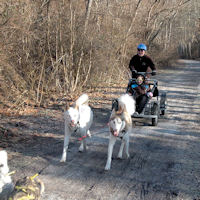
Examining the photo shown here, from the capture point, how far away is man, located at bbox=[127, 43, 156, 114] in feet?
25.6

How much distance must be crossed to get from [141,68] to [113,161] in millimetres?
4151

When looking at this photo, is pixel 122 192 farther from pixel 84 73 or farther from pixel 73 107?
pixel 84 73

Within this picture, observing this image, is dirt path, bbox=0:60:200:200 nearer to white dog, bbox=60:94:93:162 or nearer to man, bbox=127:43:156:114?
white dog, bbox=60:94:93:162

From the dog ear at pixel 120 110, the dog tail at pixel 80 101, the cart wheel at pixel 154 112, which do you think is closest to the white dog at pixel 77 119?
the dog tail at pixel 80 101

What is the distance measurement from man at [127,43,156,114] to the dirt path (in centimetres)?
71

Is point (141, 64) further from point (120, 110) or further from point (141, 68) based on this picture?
point (120, 110)

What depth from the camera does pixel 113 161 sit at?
5.25 m

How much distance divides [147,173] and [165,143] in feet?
6.13

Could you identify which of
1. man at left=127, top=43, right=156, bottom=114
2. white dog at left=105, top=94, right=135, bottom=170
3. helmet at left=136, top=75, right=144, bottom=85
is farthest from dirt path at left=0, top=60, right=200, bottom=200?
helmet at left=136, top=75, right=144, bottom=85

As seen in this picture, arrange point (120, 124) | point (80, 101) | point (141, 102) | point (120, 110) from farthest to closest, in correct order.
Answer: point (141, 102) → point (80, 101) → point (120, 110) → point (120, 124)

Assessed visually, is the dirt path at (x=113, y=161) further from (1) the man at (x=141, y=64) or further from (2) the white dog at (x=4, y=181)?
(1) the man at (x=141, y=64)

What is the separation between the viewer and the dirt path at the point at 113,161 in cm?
411

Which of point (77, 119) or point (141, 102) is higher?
point (141, 102)

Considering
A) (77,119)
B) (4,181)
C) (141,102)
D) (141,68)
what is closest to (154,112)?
(141,102)
